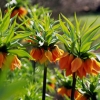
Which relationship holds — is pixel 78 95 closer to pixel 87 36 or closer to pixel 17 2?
pixel 87 36

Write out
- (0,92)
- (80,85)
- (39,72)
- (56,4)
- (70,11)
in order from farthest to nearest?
(70,11) < (56,4) < (39,72) < (80,85) < (0,92)

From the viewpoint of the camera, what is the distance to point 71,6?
37.5 feet

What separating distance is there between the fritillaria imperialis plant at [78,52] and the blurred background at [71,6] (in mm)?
6426

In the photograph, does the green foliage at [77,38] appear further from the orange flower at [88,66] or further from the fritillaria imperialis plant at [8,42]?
the fritillaria imperialis plant at [8,42]

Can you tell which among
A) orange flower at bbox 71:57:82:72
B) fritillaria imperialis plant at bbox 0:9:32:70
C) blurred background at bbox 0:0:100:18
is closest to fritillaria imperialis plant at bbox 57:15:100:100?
orange flower at bbox 71:57:82:72

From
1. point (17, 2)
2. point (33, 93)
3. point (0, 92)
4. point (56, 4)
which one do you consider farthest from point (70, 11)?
point (0, 92)

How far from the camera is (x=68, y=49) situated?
124 cm

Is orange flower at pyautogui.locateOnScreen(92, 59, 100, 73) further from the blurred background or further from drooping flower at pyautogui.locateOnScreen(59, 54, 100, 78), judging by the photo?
the blurred background

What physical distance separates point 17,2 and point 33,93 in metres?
1.58

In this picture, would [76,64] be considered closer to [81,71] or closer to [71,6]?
[81,71]

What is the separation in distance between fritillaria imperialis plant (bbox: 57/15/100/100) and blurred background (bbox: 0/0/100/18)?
6.43 metres

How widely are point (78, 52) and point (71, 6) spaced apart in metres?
10.3

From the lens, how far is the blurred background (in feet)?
27.8

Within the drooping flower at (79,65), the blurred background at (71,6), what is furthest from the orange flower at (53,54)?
the blurred background at (71,6)
